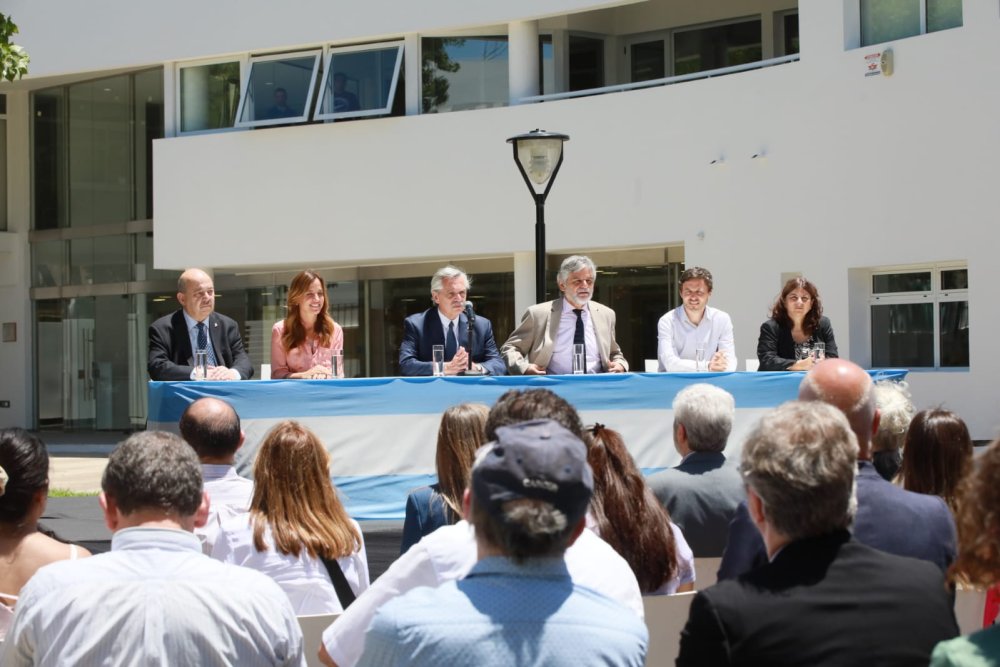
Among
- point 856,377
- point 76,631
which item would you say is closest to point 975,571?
point 856,377

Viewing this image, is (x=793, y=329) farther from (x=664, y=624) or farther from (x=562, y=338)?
(x=664, y=624)

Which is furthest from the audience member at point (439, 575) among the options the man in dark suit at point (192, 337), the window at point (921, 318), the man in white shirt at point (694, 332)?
the window at point (921, 318)

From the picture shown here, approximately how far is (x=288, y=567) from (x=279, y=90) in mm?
16461

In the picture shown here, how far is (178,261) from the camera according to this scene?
20.4m

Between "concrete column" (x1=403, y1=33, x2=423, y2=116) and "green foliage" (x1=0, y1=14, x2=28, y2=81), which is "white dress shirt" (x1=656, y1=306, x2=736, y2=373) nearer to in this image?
"green foliage" (x1=0, y1=14, x2=28, y2=81)

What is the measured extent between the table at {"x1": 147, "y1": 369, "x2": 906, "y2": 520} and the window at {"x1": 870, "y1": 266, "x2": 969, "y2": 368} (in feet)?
17.2

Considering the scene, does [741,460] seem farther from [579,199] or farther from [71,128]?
[71,128]

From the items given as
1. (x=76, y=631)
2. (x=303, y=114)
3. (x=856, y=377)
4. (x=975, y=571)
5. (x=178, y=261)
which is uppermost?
(x=303, y=114)

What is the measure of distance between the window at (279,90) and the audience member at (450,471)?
1560 cm

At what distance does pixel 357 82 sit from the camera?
19.2 m

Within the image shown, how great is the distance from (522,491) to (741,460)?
0.62 meters

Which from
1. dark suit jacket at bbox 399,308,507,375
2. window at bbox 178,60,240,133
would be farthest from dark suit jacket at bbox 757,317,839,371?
window at bbox 178,60,240,133

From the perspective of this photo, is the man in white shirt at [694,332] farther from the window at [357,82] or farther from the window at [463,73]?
the window at [357,82]

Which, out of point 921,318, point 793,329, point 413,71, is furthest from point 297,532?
point 413,71
